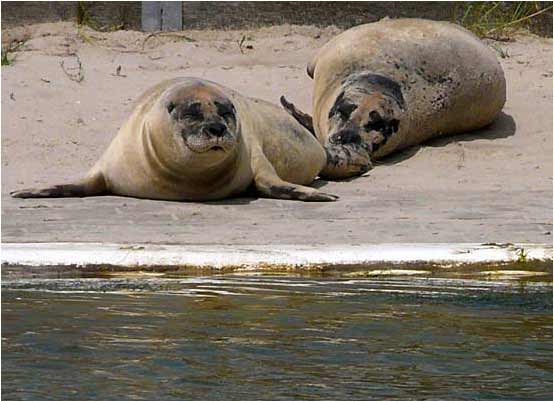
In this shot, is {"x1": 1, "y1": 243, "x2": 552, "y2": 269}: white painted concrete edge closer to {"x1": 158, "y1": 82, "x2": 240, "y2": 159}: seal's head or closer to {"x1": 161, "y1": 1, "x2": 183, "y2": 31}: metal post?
{"x1": 158, "y1": 82, "x2": 240, "y2": 159}: seal's head

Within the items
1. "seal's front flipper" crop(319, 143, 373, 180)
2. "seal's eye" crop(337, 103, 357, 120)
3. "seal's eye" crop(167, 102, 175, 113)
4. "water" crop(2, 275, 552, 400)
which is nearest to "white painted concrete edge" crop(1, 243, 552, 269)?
"water" crop(2, 275, 552, 400)


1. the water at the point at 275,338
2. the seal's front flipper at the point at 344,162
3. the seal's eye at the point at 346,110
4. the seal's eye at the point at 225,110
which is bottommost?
the water at the point at 275,338

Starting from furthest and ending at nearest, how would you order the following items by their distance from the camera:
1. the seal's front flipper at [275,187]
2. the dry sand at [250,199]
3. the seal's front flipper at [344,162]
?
the seal's front flipper at [344,162], the seal's front flipper at [275,187], the dry sand at [250,199]

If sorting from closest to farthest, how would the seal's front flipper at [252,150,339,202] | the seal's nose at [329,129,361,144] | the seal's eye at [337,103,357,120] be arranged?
the seal's front flipper at [252,150,339,202], the seal's nose at [329,129,361,144], the seal's eye at [337,103,357,120]

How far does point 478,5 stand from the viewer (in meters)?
12.5

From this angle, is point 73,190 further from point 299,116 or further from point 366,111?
point 366,111

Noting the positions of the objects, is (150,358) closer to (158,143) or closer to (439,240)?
(439,240)

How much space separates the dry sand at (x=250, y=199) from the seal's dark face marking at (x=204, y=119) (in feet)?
1.09

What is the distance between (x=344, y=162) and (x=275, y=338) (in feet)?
15.7

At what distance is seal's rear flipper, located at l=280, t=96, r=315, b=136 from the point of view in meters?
10.1

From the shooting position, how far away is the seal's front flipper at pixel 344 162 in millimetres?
9211

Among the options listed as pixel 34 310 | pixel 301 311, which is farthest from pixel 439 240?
pixel 34 310

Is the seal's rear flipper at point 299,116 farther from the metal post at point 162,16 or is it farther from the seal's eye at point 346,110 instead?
the metal post at point 162,16

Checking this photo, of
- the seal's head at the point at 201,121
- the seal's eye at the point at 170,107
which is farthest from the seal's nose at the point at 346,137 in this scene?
the seal's eye at the point at 170,107
